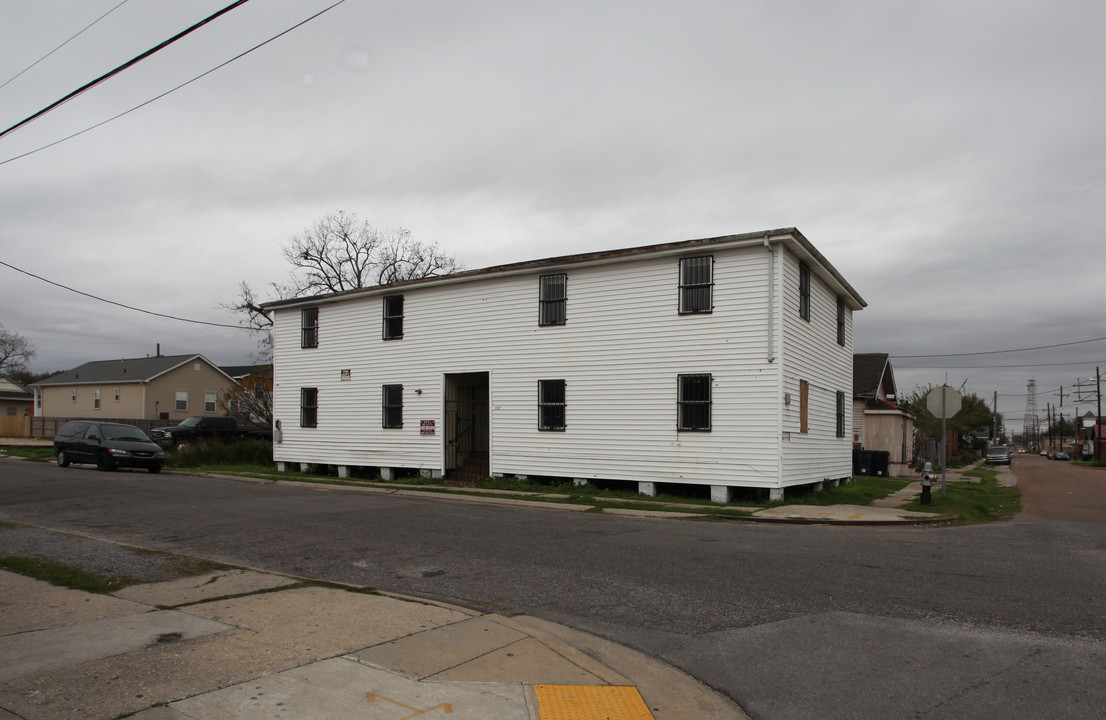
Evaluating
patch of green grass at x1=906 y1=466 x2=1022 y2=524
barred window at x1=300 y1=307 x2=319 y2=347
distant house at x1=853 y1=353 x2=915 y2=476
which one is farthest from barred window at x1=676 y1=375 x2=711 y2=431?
distant house at x1=853 y1=353 x2=915 y2=476

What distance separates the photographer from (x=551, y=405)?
65.4 feet

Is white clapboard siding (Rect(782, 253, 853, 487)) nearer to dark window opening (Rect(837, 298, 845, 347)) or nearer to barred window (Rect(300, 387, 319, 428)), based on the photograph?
dark window opening (Rect(837, 298, 845, 347))

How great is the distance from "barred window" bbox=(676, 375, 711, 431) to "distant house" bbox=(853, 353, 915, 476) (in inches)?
624

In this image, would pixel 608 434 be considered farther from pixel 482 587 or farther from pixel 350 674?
pixel 350 674

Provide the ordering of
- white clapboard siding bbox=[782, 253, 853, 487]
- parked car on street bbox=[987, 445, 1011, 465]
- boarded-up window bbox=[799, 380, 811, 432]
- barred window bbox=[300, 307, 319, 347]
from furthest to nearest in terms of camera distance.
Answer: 1. parked car on street bbox=[987, 445, 1011, 465]
2. barred window bbox=[300, 307, 319, 347]
3. boarded-up window bbox=[799, 380, 811, 432]
4. white clapboard siding bbox=[782, 253, 853, 487]

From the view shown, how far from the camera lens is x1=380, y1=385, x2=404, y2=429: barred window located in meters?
23.2

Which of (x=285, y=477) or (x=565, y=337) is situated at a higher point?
(x=565, y=337)

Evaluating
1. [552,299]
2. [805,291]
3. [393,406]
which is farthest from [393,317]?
[805,291]

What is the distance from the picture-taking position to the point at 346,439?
24391mm

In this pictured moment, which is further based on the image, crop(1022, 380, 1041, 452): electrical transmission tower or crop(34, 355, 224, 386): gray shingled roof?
crop(1022, 380, 1041, 452): electrical transmission tower

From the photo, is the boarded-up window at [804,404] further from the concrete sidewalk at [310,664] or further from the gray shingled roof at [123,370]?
the gray shingled roof at [123,370]

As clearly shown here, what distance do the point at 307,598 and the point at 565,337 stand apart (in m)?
13.1

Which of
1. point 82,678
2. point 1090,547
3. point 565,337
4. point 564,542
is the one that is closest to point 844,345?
point 565,337

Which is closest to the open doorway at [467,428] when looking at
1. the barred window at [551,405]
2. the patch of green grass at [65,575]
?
the barred window at [551,405]
